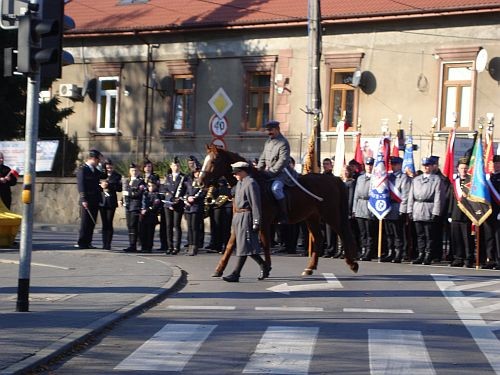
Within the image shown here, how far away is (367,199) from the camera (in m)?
21.6

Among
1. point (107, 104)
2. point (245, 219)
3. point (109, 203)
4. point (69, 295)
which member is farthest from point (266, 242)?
point (107, 104)

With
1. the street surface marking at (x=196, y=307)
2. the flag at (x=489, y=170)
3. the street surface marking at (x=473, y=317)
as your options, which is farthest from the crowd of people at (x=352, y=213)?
the street surface marking at (x=196, y=307)

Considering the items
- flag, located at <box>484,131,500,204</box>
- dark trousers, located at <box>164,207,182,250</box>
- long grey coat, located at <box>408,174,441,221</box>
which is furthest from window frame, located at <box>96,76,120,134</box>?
long grey coat, located at <box>408,174,441,221</box>

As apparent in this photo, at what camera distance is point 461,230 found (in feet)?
66.8

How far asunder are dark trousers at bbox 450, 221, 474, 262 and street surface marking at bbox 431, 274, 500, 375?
2485mm

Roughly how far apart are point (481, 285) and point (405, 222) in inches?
196

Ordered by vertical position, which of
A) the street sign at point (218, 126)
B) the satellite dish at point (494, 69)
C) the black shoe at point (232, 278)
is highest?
the satellite dish at point (494, 69)

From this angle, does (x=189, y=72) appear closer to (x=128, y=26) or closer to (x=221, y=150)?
(x=128, y=26)

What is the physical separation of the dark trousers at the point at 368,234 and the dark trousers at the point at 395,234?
29 centimetres

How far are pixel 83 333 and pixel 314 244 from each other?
779cm

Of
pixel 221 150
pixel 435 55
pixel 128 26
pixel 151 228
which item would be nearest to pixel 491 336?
pixel 221 150

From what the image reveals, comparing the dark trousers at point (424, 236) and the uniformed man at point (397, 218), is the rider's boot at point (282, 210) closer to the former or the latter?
the dark trousers at point (424, 236)

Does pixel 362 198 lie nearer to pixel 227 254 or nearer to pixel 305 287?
pixel 227 254

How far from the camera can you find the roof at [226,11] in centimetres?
3441
